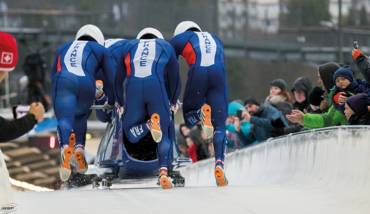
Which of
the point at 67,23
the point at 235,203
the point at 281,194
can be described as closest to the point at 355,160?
the point at 281,194

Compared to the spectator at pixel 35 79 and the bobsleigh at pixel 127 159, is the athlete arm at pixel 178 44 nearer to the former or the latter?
the bobsleigh at pixel 127 159

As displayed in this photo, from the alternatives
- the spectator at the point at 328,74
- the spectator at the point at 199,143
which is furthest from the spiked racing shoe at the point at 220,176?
the spectator at the point at 199,143

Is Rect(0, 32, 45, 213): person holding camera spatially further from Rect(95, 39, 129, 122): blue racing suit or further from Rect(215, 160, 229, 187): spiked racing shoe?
Rect(95, 39, 129, 122): blue racing suit

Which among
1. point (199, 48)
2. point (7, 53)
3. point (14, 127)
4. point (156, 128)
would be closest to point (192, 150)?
point (199, 48)

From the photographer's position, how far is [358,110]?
1284cm

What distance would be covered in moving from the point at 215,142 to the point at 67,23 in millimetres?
25827

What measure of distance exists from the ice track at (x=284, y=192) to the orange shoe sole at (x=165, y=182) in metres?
0.12

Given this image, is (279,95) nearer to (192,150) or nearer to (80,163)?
(192,150)

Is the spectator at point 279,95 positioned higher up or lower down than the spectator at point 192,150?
higher up

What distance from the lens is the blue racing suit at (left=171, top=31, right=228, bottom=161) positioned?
13.1 m

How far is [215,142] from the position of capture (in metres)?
13.1

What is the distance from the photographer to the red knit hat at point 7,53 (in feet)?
26.7

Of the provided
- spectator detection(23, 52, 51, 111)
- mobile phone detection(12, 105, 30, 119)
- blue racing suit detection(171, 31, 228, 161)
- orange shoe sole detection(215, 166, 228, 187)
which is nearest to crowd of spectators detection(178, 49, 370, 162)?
blue racing suit detection(171, 31, 228, 161)

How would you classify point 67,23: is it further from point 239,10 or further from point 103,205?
A: point 103,205
